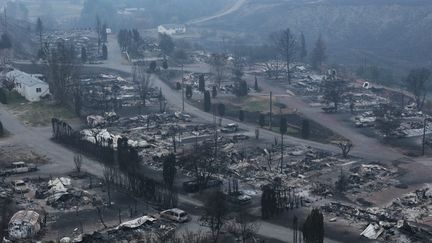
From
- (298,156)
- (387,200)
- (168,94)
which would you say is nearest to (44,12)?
(168,94)

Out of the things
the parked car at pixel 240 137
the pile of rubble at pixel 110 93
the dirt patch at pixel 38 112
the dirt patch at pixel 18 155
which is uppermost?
the pile of rubble at pixel 110 93

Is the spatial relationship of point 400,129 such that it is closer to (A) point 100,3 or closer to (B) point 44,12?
(A) point 100,3

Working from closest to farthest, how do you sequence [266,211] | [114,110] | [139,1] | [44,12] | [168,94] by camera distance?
[266,211], [114,110], [168,94], [44,12], [139,1]

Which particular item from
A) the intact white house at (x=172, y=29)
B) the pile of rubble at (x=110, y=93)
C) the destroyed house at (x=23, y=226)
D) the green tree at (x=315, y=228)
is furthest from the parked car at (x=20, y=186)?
the intact white house at (x=172, y=29)

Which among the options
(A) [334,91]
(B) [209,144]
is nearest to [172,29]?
(A) [334,91]

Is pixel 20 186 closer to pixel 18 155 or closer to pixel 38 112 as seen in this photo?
pixel 18 155

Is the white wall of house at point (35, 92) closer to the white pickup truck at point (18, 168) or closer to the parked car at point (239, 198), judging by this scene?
the white pickup truck at point (18, 168)

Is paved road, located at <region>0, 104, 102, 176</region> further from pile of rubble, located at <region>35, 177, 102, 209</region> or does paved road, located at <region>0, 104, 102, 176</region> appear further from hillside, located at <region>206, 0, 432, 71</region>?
hillside, located at <region>206, 0, 432, 71</region>
